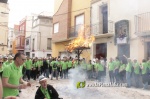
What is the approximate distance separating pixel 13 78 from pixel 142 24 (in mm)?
12636

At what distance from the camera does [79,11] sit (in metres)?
22.6

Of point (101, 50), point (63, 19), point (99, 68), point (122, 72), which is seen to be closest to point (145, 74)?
point (122, 72)

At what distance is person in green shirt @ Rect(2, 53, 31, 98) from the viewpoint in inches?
159

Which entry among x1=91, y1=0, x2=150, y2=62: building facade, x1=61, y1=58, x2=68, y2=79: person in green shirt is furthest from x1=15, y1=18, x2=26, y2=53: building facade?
x1=61, y1=58, x2=68, y2=79: person in green shirt

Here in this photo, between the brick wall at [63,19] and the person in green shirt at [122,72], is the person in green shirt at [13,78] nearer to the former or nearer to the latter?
the person in green shirt at [122,72]

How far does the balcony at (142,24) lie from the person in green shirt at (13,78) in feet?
37.7

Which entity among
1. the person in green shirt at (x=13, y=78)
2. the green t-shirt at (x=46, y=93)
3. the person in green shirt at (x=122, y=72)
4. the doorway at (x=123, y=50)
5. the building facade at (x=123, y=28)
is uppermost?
the building facade at (x=123, y=28)

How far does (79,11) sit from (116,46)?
6692 millimetres

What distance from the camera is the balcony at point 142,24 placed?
14.9m

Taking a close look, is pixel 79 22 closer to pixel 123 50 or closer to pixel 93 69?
pixel 123 50


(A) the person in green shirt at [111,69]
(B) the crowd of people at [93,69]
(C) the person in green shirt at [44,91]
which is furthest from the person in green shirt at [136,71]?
(C) the person in green shirt at [44,91]

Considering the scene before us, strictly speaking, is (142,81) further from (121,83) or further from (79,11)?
(79,11)

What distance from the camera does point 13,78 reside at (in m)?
4.27

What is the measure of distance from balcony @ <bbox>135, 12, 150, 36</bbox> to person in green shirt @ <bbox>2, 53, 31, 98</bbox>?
11499 mm
